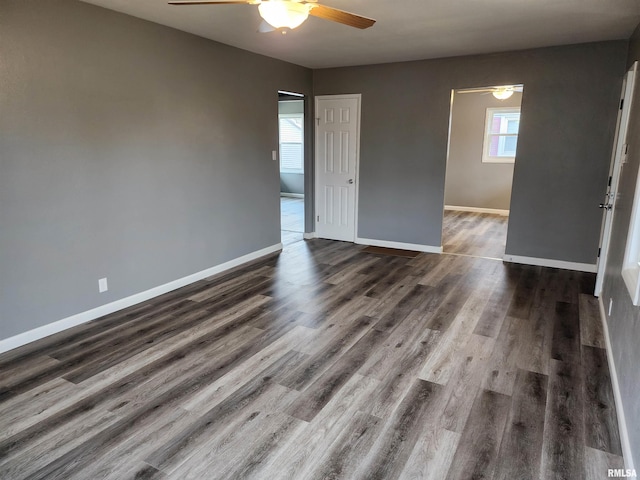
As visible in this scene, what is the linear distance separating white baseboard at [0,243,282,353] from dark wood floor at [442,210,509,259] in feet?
10.4

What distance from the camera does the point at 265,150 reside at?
5496 mm

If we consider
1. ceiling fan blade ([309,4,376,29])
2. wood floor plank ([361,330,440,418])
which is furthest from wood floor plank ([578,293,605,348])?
ceiling fan blade ([309,4,376,29])

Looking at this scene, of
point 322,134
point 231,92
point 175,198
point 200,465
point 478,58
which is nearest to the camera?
point 200,465

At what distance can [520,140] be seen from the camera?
16.6 ft

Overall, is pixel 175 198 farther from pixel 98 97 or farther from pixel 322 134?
pixel 322 134

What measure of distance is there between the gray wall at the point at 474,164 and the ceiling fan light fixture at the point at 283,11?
6.77 meters

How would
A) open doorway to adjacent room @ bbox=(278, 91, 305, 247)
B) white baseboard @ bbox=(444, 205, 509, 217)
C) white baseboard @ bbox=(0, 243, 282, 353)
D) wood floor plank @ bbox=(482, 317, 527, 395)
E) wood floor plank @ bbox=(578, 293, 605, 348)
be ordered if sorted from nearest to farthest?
wood floor plank @ bbox=(482, 317, 527, 395) < white baseboard @ bbox=(0, 243, 282, 353) < wood floor plank @ bbox=(578, 293, 605, 348) < white baseboard @ bbox=(444, 205, 509, 217) < open doorway to adjacent room @ bbox=(278, 91, 305, 247)

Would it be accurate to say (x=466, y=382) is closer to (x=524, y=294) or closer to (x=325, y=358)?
(x=325, y=358)

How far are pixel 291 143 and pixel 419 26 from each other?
24.3ft

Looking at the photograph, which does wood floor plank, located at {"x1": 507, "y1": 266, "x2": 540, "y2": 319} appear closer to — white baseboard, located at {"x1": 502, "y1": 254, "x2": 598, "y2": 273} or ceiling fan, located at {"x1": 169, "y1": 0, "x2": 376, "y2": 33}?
white baseboard, located at {"x1": 502, "y1": 254, "x2": 598, "y2": 273}

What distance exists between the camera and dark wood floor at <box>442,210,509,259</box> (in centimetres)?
601

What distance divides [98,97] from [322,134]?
359 cm

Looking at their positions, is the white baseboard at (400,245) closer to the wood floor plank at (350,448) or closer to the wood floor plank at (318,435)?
the wood floor plank at (318,435)

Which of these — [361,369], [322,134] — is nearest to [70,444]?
[361,369]
